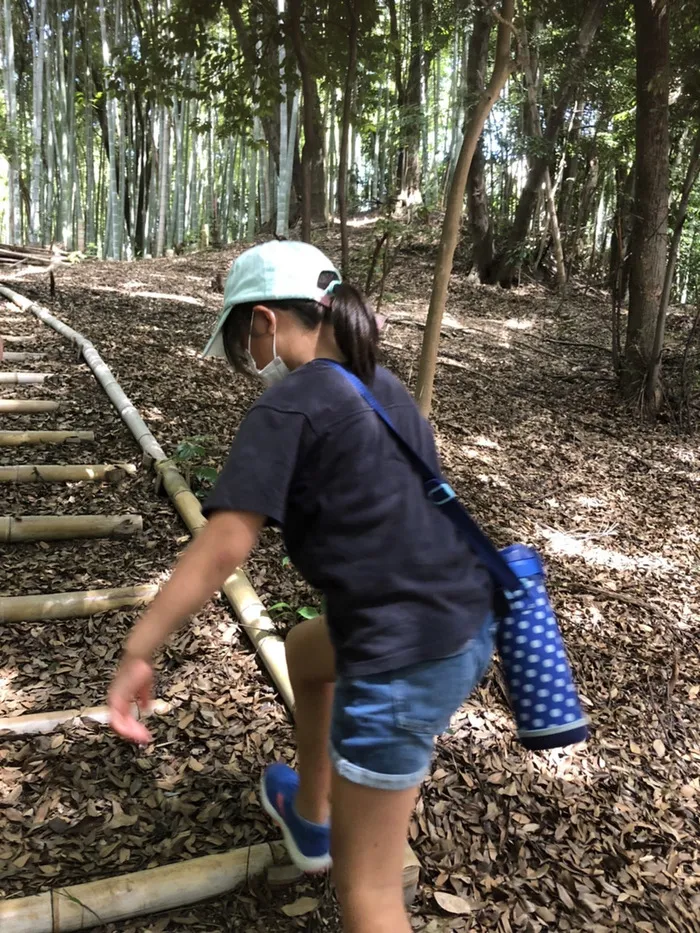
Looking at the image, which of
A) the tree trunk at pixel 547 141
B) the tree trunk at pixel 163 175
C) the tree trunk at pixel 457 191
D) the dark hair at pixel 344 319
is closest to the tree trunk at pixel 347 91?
the tree trunk at pixel 457 191

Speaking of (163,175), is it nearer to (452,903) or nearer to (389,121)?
(389,121)

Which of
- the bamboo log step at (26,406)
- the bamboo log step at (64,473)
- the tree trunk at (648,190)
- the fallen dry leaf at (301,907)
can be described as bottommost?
the fallen dry leaf at (301,907)

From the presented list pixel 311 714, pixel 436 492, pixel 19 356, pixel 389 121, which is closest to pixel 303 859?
pixel 311 714

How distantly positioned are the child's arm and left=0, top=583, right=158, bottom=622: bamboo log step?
1707 mm

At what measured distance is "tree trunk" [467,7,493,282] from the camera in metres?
9.91

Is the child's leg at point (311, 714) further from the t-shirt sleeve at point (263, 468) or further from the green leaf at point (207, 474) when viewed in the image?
the green leaf at point (207, 474)

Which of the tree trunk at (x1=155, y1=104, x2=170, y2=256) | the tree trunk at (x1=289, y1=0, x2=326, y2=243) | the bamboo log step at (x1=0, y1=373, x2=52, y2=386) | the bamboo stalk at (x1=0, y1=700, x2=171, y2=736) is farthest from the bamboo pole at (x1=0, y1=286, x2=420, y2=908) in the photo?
the tree trunk at (x1=155, y1=104, x2=170, y2=256)

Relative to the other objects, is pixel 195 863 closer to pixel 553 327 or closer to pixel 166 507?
pixel 166 507

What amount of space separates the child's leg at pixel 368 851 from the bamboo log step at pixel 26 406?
3.90 metres

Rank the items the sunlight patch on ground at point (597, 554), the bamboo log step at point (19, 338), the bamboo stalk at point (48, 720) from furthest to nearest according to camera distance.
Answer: the bamboo log step at point (19, 338)
the sunlight patch on ground at point (597, 554)
the bamboo stalk at point (48, 720)

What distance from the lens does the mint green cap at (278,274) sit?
1233mm

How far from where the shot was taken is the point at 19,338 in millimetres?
5809

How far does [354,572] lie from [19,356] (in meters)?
4.96

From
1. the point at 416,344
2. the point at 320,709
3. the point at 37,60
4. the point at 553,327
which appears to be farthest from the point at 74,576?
the point at 37,60
